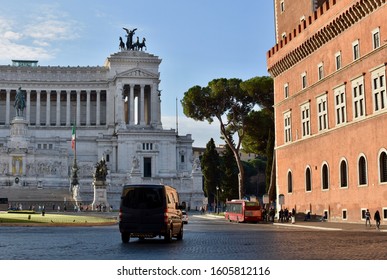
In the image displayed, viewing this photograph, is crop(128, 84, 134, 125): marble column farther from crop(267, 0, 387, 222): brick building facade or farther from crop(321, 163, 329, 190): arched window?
crop(321, 163, 329, 190): arched window

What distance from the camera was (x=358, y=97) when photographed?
122ft

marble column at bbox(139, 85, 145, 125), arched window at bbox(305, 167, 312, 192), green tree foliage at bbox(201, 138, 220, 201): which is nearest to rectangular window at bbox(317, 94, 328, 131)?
arched window at bbox(305, 167, 312, 192)

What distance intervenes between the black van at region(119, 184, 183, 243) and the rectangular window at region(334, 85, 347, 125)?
2037cm

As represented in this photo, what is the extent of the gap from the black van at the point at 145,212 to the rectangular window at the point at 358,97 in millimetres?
18573

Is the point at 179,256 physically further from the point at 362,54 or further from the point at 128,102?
the point at 128,102

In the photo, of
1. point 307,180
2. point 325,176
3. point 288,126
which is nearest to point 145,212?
point 325,176

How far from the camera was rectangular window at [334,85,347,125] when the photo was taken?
129ft

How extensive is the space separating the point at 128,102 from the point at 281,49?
64720 millimetres

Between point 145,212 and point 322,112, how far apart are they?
24.0m

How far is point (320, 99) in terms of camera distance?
141ft

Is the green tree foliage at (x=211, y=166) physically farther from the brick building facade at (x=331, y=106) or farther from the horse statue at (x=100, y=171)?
the brick building facade at (x=331, y=106)

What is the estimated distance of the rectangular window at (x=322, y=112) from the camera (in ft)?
138
